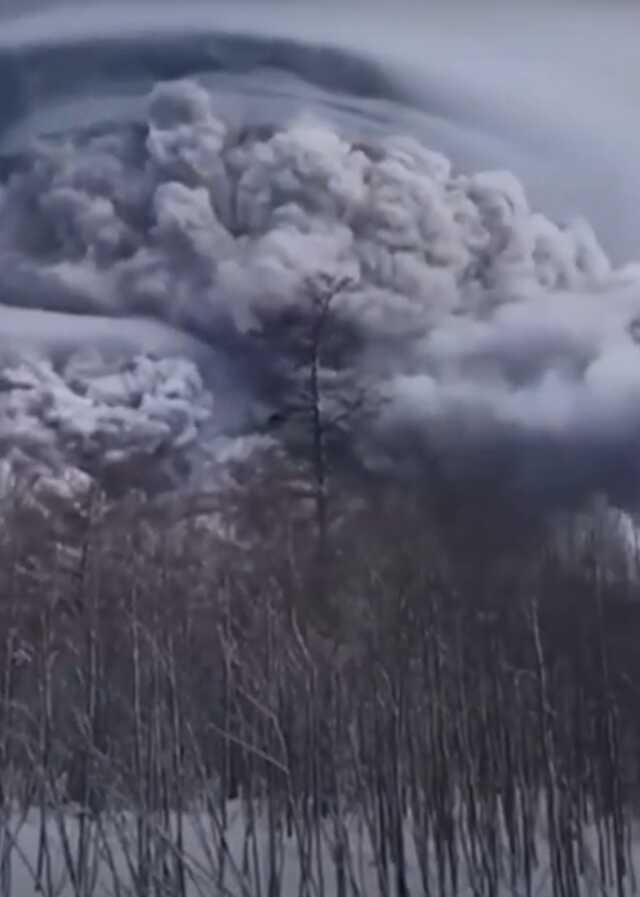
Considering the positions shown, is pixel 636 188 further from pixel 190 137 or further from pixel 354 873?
pixel 354 873

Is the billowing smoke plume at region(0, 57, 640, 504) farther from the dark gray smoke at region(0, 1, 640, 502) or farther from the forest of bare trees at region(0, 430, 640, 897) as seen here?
the forest of bare trees at region(0, 430, 640, 897)

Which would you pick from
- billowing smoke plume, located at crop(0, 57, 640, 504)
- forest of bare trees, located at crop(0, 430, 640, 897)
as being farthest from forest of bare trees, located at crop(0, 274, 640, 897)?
billowing smoke plume, located at crop(0, 57, 640, 504)

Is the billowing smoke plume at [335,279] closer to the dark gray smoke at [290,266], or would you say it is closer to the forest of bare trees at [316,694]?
the dark gray smoke at [290,266]

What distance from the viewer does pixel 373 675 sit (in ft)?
11.0

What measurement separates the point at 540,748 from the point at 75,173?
1490 millimetres

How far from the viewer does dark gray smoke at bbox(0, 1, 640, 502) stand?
3566mm

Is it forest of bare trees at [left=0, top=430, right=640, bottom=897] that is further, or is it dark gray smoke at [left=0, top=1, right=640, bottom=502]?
dark gray smoke at [left=0, top=1, right=640, bottom=502]

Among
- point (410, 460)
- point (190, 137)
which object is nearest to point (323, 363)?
point (410, 460)

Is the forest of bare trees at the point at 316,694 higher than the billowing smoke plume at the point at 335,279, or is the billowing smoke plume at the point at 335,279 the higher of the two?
the billowing smoke plume at the point at 335,279

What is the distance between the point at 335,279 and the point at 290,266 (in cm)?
9

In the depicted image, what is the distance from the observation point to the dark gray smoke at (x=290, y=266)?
3566mm

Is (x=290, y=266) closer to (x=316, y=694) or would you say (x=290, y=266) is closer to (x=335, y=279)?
(x=335, y=279)

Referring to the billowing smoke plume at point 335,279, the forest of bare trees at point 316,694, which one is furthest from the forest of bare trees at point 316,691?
the billowing smoke plume at point 335,279

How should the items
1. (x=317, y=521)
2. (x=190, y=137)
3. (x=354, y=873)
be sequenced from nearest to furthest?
(x=354, y=873) < (x=317, y=521) < (x=190, y=137)
